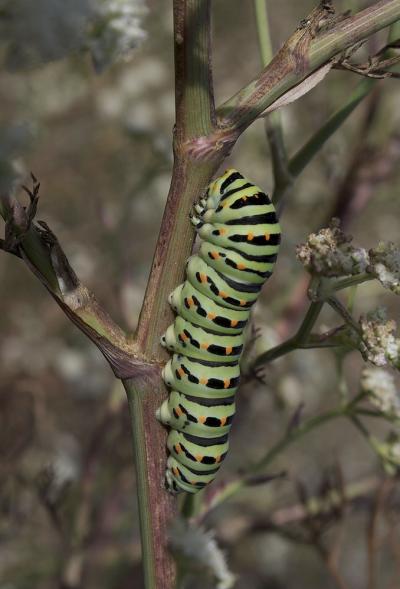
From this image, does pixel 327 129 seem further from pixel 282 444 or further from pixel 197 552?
pixel 197 552

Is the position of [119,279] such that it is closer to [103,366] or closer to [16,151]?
Answer: [103,366]

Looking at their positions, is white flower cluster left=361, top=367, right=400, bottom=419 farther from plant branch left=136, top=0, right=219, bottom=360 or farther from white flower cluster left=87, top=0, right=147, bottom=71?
white flower cluster left=87, top=0, right=147, bottom=71

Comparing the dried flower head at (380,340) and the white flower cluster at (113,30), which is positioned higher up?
the white flower cluster at (113,30)

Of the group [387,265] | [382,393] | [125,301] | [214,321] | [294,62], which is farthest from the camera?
[125,301]

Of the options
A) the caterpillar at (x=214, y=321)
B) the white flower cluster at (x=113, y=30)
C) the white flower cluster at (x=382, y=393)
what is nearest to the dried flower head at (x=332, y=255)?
the caterpillar at (x=214, y=321)

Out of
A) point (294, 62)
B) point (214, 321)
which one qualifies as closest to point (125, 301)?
point (214, 321)

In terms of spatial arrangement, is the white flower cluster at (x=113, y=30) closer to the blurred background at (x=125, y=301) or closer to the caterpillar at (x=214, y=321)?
the blurred background at (x=125, y=301)
